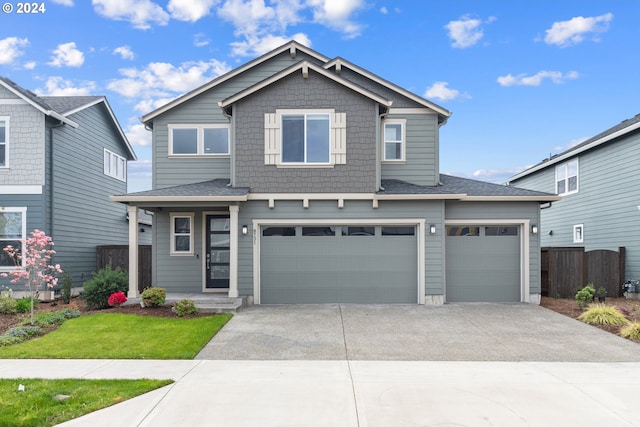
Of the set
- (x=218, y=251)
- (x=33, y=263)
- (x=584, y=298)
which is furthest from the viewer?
(x=218, y=251)

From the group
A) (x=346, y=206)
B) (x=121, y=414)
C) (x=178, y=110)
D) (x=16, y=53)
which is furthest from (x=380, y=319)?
(x=16, y=53)

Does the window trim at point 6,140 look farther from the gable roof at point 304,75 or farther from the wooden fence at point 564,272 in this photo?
the wooden fence at point 564,272

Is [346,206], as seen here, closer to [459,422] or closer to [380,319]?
[380,319]

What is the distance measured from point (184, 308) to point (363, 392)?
5.76 meters

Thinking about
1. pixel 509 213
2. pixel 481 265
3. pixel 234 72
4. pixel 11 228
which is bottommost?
pixel 481 265

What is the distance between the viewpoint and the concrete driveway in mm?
6914

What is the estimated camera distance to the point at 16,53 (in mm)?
14430

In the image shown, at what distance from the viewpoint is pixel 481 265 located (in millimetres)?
11773

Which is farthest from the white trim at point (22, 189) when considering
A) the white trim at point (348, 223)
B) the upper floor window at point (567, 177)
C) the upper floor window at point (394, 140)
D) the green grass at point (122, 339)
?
the upper floor window at point (567, 177)

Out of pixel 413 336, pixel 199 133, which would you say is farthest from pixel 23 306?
pixel 413 336

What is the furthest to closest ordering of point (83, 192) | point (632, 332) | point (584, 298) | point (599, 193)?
point (599, 193) → point (83, 192) → point (584, 298) → point (632, 332)

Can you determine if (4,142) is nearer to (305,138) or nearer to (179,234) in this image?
(179,234)

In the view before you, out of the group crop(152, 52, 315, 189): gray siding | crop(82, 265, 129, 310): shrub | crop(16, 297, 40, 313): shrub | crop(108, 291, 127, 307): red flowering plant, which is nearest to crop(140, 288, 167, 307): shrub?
crop(108, 291, 127, 307): red flowering plant

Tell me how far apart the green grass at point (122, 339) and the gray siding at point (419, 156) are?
21.6 ft
